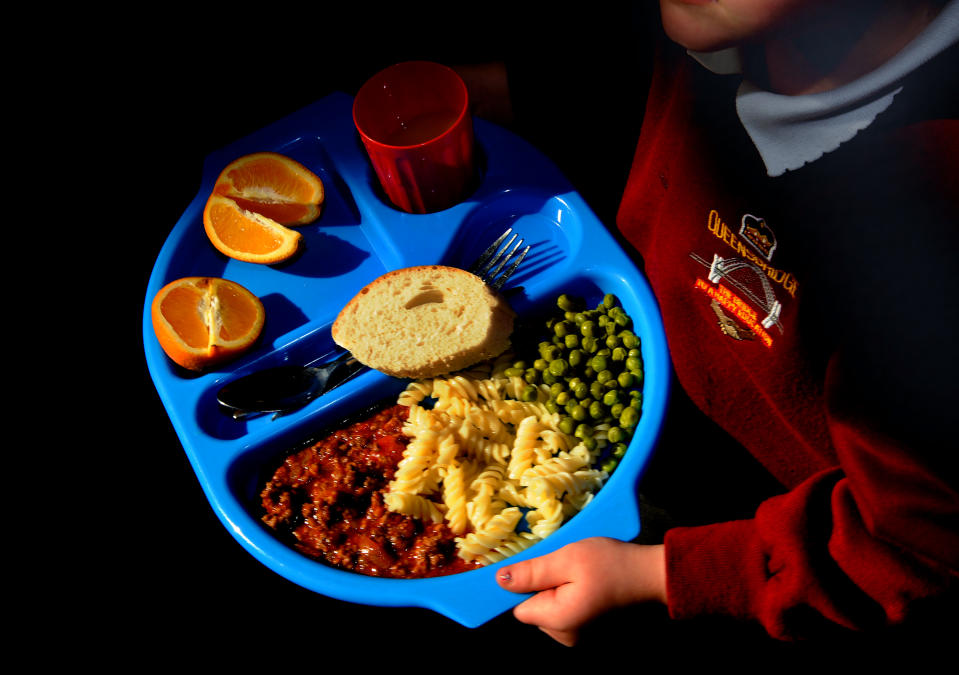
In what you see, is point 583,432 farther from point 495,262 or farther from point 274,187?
point 274,187

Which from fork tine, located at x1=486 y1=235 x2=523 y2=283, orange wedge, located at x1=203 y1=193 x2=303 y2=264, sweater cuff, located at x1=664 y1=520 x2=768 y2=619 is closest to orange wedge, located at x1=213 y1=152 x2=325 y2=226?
orange wedge, located at x1=203 y1=193 x2=303 y2=264

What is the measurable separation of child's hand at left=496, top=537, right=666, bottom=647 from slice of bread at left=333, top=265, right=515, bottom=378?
0.71 m

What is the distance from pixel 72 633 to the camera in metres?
2.96

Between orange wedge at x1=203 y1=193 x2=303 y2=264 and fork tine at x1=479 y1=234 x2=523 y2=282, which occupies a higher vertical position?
orange wedge at x1=203 y1=193 x2=303 y2=264

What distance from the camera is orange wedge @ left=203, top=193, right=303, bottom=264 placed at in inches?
98.7

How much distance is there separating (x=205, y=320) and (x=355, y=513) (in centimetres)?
84

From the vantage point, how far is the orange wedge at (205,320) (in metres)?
2.30

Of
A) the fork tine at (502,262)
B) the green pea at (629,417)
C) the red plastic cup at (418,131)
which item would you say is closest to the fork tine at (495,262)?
the fork tine at (502,262)

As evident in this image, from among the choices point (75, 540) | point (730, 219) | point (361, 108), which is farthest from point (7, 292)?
point (730, 219)

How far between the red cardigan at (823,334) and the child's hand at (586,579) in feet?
0.31

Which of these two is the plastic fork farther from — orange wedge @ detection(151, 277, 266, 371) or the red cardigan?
the red cardigan

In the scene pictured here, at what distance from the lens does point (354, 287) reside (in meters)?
2.52

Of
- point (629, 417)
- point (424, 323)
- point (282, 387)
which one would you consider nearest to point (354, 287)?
point (424, 323)

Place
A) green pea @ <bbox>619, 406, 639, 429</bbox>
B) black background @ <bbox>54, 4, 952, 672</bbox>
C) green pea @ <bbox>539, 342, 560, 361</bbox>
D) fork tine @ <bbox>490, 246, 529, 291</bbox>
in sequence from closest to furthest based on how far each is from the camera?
green pea @ <bbox>619, 406, 639, 429</bbox>
green pea @ <bbox>539, 342, 560, 361</bbox>
fork tine @ <bbox>490, 246, 529, 291</bbox>
black background @ <bbox>54, 4, 952, 672</bbox>
